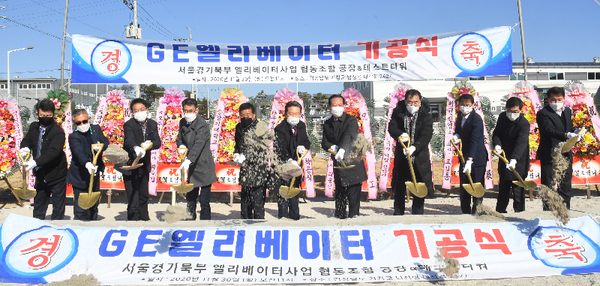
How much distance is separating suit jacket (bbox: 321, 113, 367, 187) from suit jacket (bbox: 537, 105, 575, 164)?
A: 2.42 m

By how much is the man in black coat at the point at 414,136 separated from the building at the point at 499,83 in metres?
22.9

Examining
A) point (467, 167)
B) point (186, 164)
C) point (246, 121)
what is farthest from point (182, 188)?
point (467, 167)

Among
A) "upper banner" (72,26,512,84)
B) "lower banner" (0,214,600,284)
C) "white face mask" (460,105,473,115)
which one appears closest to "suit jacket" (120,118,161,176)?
"lower banner" (0,214,600,284)

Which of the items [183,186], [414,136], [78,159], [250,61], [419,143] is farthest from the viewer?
[250,61]

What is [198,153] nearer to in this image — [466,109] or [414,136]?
[414,136]

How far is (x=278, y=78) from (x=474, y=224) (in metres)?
4.47

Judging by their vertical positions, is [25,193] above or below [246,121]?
below

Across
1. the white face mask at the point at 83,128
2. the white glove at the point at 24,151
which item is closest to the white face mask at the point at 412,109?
the white face mask at the point at 83,128

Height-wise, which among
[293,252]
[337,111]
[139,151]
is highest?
[337,111]

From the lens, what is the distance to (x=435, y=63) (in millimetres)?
6855

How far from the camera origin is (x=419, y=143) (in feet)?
14.6

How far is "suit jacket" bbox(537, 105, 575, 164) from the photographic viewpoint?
4.94 metres

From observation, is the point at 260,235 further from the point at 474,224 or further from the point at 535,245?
the point at 535,245

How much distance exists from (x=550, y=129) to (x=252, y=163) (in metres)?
3.64
